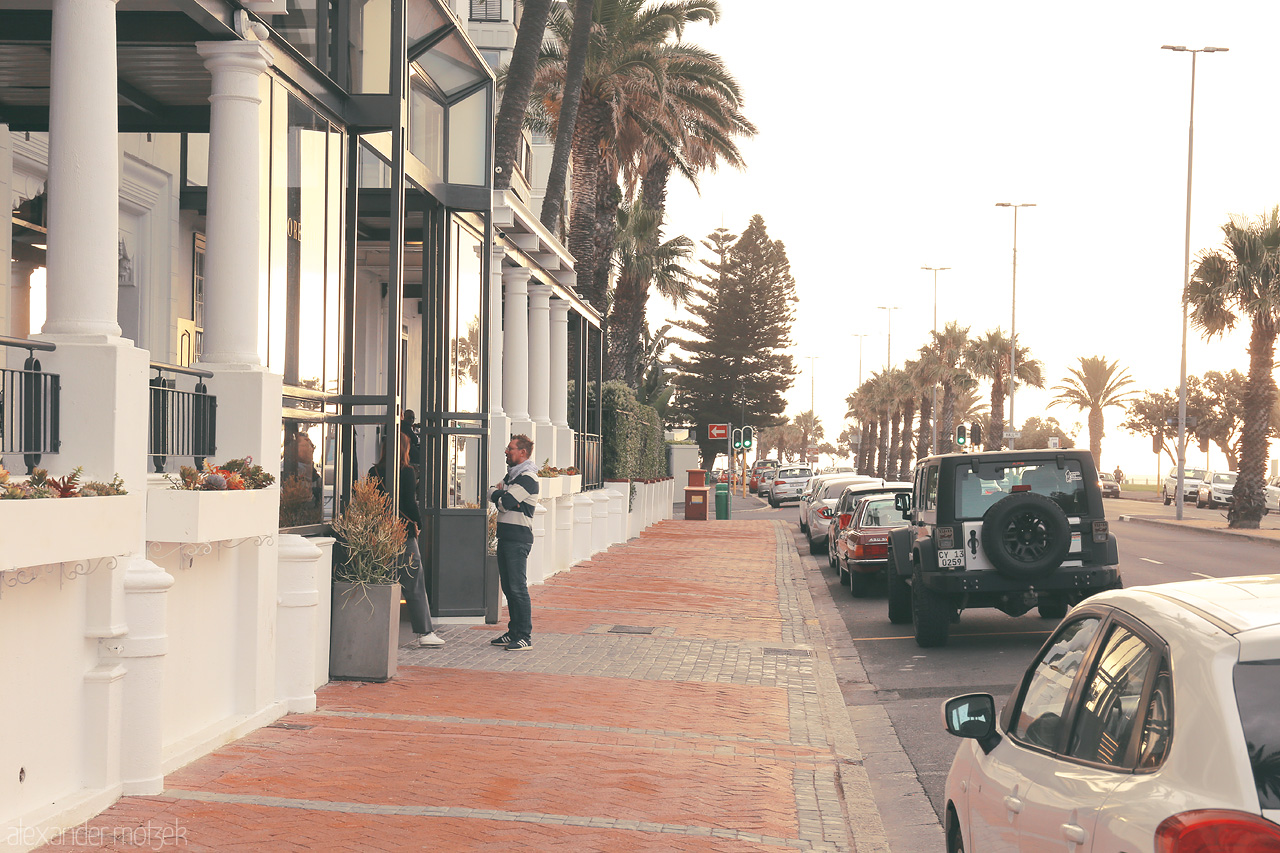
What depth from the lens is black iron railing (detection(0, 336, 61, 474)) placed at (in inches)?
237

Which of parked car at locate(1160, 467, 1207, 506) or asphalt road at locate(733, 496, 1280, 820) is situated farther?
parked car at locate(1160, 467, 1207, 506)

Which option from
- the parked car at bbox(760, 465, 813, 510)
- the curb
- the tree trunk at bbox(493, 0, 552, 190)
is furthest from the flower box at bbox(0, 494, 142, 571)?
the parked car at bbox(760, 465, 813, 510)

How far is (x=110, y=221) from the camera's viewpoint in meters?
6.62

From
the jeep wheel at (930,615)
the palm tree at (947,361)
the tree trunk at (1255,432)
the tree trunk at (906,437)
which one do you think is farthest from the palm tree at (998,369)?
the jeep wheel at (930,615)

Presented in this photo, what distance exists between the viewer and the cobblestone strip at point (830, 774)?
21.7ft

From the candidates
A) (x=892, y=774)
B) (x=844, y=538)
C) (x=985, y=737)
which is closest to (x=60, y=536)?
(x=985, y=737)

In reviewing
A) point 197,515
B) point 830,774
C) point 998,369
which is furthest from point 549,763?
point 998,369

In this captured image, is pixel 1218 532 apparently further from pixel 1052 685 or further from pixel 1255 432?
pixel 1052 685

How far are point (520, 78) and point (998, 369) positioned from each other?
52307mm

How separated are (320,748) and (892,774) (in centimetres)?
368

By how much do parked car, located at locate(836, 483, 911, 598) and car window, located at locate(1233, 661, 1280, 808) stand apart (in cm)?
1546

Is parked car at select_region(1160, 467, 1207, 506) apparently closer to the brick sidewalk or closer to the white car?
the brick sidewalk

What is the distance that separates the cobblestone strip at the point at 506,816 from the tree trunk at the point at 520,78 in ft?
46.8

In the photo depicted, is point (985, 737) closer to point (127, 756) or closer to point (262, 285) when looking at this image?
point (127, 756)
